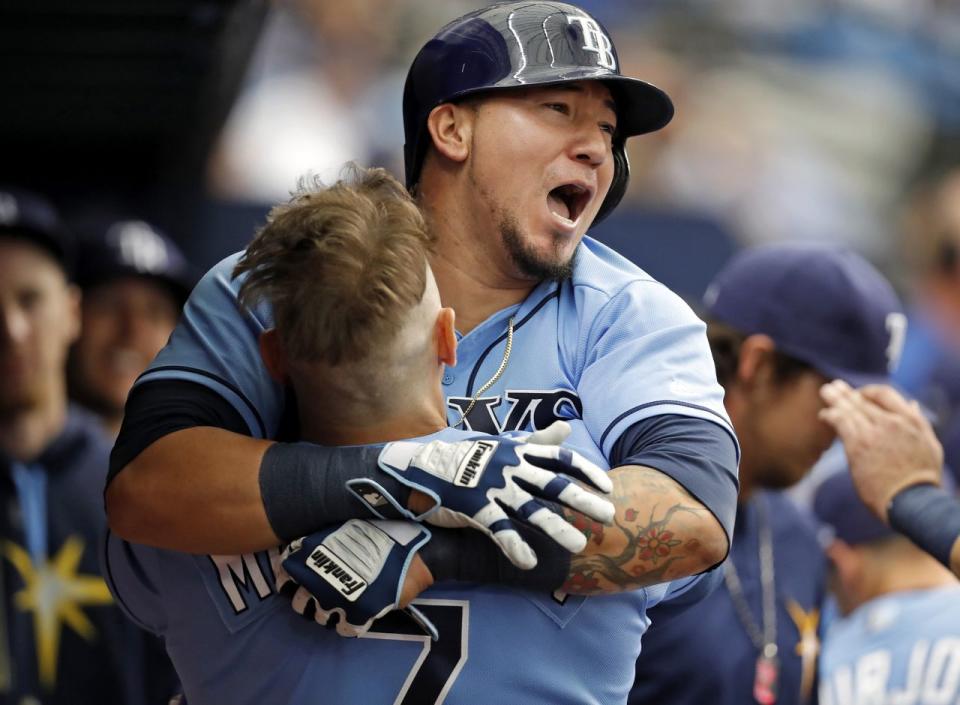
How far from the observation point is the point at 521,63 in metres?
2.31

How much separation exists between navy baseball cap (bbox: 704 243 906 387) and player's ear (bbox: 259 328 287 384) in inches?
67.8

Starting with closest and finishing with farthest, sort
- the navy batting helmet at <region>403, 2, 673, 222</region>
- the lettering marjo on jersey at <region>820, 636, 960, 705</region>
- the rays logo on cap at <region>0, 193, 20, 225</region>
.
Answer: the navy batting helmet at <region>403, 2, 673, 222</region>
the lettering marjo on jersey at <region>820, 636, 960, 705</region>
the rays logo on cap at <region>0, 193, 20, 225</region>

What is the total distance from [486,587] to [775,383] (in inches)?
66.5

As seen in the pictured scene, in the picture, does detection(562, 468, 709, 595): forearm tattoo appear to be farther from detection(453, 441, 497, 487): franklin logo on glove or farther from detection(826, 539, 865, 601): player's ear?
detection(826, 539, 865, 601): player's ear

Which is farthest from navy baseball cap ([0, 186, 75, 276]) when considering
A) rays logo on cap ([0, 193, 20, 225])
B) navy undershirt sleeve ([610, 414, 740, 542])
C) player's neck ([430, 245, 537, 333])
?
navy undershirt sleeve ([610, 414, 740, 542])

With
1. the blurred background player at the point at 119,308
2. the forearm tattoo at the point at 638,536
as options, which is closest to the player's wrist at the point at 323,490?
the forearm tattoo at the point at 638,536

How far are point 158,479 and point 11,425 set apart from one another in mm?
2490

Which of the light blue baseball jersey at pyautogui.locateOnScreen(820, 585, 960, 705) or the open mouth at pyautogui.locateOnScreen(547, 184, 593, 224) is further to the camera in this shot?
the light blue baseball jersey at pyautogui.locateOnScreen(820, 585, 960, 705)

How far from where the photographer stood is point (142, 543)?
2.12 meters

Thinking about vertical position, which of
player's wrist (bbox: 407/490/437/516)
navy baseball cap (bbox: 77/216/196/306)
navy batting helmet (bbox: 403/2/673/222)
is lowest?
navy baseball cap (bbox: 77/216/196/306)

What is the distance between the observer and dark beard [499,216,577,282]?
2359 millimetres

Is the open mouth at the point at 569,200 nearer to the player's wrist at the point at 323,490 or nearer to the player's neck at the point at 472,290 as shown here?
the player's neck at the point at 472,290

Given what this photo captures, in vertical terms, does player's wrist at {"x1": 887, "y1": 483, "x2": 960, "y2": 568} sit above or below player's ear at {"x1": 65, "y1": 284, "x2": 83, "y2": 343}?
above

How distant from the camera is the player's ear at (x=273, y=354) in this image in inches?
83.0
